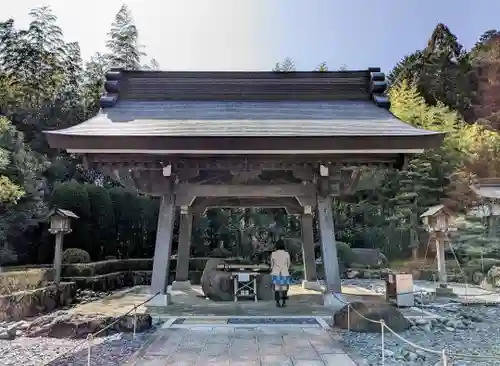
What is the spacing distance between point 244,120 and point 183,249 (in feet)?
15.1

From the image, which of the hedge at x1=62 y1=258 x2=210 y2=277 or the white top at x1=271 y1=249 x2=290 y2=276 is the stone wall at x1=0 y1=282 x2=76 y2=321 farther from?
the white top at x1=271 y1=249 x2=290 y2=276

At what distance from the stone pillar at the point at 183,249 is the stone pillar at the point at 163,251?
211 centimetres

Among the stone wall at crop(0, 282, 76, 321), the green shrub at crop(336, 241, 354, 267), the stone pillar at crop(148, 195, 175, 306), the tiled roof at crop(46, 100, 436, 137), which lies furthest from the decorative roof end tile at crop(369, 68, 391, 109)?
the green shrub at crop(336, 241, 354, 267)

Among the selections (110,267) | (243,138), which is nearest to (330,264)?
(243,138)

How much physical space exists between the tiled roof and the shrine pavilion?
0.02 metres

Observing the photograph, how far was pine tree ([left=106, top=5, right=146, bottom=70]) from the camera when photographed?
25.1 meters

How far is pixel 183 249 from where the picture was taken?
11078 mm

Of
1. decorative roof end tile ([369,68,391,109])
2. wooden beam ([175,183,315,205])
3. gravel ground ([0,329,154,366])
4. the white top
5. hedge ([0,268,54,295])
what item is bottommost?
gravel ground ([0,329,154,366])

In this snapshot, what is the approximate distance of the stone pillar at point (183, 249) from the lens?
1076cm

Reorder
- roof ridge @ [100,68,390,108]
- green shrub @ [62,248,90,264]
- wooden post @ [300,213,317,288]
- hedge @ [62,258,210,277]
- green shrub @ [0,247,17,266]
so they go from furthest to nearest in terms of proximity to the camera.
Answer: green shrub @ [0,247,17,266]
green shrub @ [62,248,90,264]
hedge @ [62,258,210,277]
wooden post @ [300,213,317,288]
roof ridge @ [100,68,390,108]

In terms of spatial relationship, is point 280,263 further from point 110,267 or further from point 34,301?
point 110,267

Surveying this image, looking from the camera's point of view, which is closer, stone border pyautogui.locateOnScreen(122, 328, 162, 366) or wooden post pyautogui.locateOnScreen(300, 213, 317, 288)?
stone border pyautogui.locateOnScreen(122, 328, 162, 366)

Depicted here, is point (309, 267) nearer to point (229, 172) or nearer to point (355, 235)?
point (229, 172)

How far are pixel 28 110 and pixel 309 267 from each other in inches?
621
